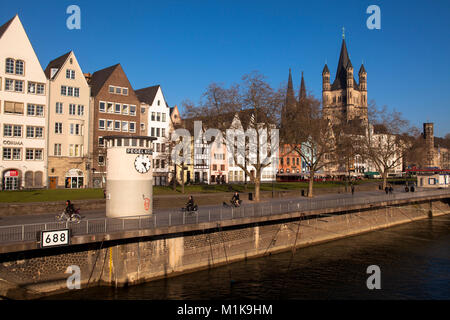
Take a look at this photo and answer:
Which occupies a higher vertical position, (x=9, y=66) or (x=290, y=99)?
(x=9, y=66)

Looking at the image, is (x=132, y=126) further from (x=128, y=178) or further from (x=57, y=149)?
(x=128, y=178)

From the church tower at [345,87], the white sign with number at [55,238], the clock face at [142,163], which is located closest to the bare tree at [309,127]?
the clock face at [142,163]

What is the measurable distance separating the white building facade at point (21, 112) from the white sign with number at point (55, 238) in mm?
31774

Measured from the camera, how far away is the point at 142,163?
82.8 feet

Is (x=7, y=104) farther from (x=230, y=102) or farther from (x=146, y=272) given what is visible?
(x=146, y=272)

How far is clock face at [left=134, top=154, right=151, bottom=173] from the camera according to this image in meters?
24.9

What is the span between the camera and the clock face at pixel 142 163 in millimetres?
24938

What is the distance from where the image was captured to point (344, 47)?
575ft

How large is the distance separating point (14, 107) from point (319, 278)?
38.5 meters

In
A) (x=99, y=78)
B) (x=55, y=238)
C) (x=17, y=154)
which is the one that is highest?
(x=99, y=78)

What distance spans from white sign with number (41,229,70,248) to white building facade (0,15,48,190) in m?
31.8

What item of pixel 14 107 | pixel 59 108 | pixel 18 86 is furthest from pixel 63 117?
pixel 18 86

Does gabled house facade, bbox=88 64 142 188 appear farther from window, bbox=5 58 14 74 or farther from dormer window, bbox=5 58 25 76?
window, bbox=5 58 14 74

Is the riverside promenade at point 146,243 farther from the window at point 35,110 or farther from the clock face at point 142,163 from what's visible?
the window at point 35,110
